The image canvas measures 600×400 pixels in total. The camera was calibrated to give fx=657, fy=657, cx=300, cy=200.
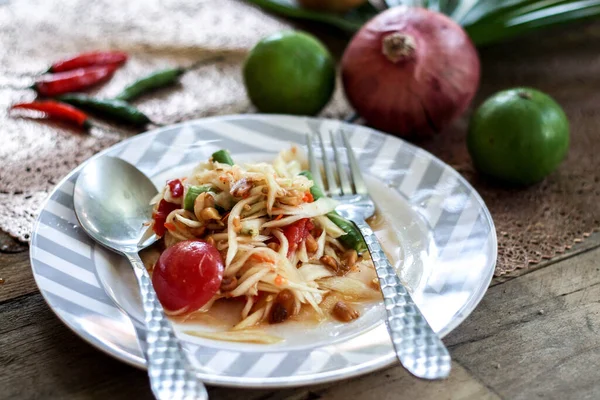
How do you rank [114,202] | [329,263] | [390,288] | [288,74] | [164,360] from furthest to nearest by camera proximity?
[288,74]
[114,202]
[329,263]
[390,288]
[164,360]

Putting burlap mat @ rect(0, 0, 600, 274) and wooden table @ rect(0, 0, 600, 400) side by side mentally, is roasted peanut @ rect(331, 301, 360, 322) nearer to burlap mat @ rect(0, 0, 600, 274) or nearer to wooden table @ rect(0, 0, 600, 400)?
wooden table @ rect(0, 0, 600, 400)

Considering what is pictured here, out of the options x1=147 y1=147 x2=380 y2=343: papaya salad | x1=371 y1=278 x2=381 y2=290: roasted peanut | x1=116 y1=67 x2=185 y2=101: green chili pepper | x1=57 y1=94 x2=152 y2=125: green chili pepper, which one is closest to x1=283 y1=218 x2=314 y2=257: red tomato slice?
x1=147 y1=147 x2=380 y2=343: papaya salad

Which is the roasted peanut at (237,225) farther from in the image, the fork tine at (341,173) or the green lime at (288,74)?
the green lime at (288,74)

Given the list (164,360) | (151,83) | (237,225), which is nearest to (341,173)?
(237,225)

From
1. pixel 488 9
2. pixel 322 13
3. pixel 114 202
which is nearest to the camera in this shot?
pixel 114 202

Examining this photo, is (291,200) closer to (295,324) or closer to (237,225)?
(237,225)

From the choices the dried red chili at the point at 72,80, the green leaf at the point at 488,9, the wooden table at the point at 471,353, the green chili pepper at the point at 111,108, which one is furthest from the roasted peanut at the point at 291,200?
the green leaf at the point at 488,9

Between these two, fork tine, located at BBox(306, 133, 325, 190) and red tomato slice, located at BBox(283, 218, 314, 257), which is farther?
fork tine, located at BBox(306, 133, 325, 190)
